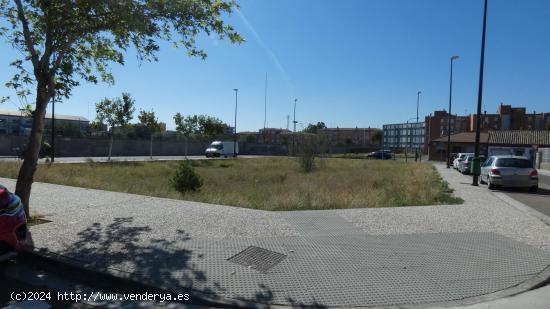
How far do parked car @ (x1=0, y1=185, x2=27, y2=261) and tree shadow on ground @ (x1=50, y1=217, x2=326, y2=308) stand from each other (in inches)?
25.2

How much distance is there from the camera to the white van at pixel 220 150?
56.5m

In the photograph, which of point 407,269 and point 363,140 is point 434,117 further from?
point 407,269

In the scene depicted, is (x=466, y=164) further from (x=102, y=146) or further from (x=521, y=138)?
(x=102, y=146)

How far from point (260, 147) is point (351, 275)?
78.8 metres

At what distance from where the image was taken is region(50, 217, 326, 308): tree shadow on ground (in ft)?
14.2

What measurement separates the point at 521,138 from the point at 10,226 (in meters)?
60.3

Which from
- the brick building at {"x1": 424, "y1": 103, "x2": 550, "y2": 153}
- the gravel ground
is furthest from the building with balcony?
the gravel ground

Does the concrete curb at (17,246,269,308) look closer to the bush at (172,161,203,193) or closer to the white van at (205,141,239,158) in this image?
the bush at (172,161,203,193)

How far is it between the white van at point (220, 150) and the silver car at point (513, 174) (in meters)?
42.9

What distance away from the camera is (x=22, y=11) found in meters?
6.82

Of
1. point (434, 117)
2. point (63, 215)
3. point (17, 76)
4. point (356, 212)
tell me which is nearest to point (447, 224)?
point (356, 212)

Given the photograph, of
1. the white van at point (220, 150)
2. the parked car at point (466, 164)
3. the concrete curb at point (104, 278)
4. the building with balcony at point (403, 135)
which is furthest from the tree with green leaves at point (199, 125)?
the building with balcony at point (403, 135)

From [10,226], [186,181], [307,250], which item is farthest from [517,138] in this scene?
[10,226]

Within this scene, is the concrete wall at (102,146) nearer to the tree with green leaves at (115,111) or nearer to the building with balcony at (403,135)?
the tree with green leaves at (115,111)
